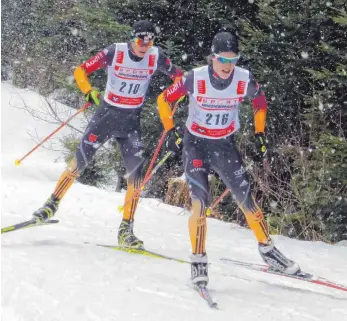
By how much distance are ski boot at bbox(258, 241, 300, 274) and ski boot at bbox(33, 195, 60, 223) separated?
2.49 m

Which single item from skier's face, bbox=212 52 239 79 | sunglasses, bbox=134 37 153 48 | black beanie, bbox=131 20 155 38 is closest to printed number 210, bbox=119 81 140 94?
sunglasses, bbox=134 37 153 48

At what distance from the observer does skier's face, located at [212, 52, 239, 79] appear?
4.50 m

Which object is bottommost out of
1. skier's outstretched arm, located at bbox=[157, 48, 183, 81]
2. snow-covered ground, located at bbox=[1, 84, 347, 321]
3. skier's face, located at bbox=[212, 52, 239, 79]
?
snow-covered ground, located at bbox=[1, 84, 347, 321]

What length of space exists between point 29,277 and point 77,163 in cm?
205

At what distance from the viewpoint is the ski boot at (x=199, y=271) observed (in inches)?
175

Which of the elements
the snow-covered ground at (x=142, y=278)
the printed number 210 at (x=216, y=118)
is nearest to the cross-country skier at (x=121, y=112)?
the snow-covered ground at (x=142, y=278)

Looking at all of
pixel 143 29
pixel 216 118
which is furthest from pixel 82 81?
pixel 216 118

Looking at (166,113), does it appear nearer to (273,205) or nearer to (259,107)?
(259,107)

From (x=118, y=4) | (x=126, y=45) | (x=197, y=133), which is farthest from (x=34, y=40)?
(x=197, y=133)

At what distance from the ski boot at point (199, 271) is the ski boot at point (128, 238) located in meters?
1.24

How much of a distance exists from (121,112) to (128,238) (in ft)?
4.86

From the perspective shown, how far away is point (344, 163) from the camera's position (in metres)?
7.02

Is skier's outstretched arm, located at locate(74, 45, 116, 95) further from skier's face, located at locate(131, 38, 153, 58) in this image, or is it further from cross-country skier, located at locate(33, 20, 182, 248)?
skier's face, located at locate(131, 38, 153, 58)

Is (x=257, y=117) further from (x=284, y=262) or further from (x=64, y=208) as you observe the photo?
(x=64, y=208)
